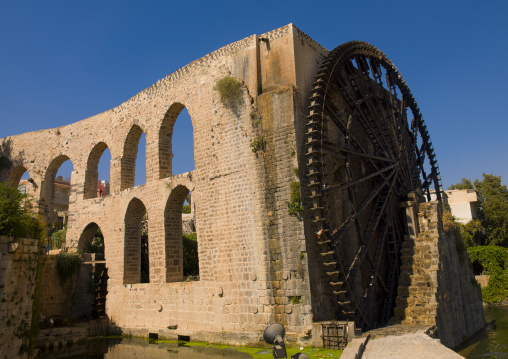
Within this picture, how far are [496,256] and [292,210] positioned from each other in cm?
1963

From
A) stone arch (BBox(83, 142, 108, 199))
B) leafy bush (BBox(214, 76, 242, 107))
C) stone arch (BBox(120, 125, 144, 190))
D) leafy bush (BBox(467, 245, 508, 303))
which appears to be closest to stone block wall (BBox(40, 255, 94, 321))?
stone arch (BBox(83, 142, 108, 199))

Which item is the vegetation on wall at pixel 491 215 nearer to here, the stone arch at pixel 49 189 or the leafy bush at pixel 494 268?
the leafy bush at pixel 494 268

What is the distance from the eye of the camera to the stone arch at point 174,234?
11.0 meters

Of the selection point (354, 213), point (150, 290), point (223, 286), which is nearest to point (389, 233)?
point (354, 213)

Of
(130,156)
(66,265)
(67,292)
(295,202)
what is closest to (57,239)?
(66,265)

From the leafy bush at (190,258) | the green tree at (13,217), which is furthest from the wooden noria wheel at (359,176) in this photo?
the leafy bush at (190,258)

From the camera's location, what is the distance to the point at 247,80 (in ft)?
32.1

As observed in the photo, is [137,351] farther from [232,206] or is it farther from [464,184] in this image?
[464,184]

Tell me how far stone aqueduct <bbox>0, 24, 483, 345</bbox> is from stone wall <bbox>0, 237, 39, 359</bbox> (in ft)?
11.8

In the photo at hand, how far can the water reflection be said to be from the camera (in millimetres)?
8352

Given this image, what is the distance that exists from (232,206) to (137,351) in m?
3.90

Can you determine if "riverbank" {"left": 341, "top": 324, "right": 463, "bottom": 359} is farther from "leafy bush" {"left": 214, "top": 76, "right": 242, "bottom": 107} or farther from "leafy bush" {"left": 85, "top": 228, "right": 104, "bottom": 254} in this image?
"leafy bush" {"left": 85, "top": 228, "right": 104, "bottom": 254}

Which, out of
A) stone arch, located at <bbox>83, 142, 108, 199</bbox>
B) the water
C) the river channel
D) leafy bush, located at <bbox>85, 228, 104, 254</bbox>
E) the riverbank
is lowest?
the water

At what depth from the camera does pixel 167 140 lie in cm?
1202
